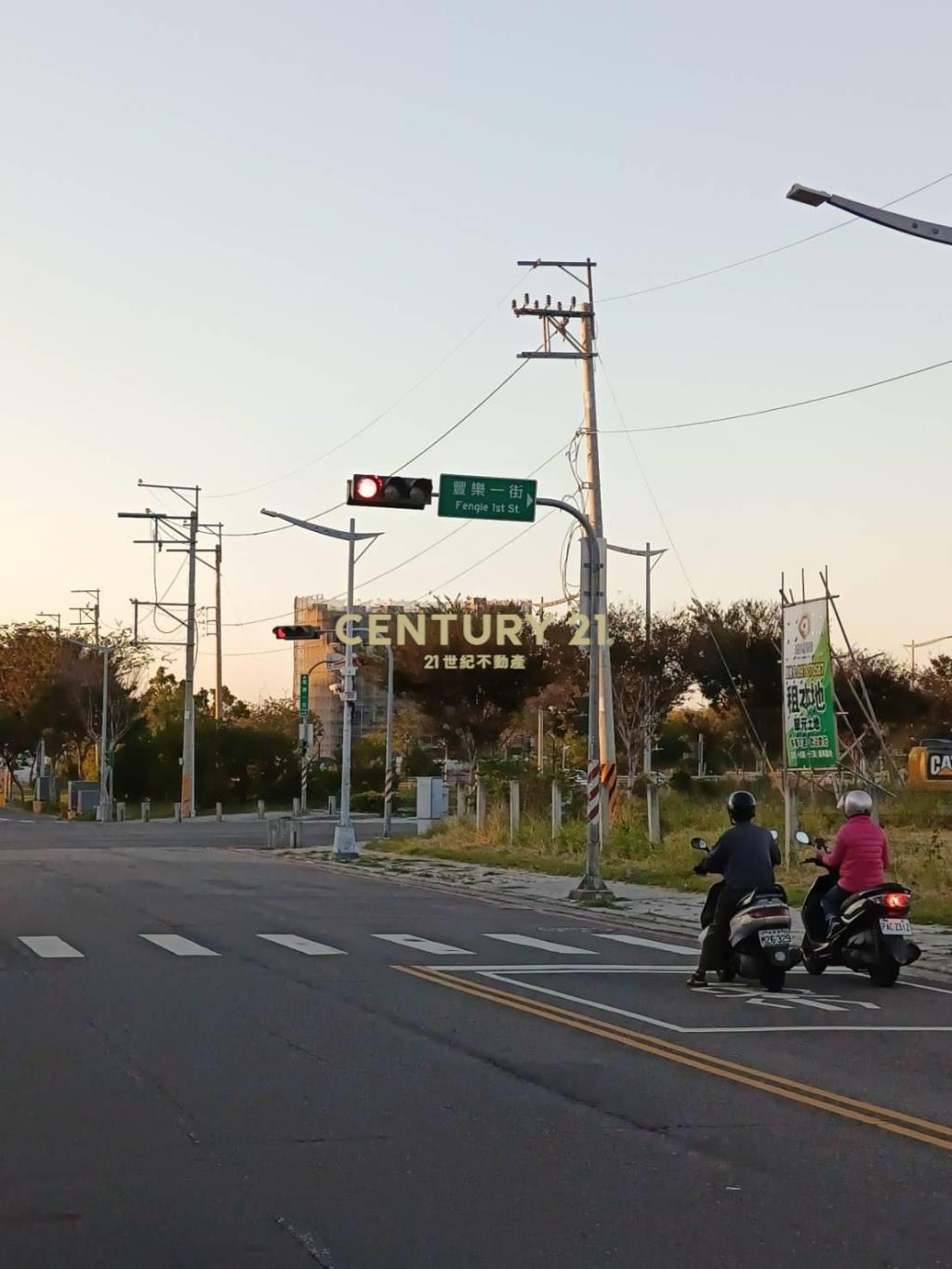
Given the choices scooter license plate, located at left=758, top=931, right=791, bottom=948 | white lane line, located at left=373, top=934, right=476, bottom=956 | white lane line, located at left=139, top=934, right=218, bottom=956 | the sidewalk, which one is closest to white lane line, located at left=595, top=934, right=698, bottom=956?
the sidewalk

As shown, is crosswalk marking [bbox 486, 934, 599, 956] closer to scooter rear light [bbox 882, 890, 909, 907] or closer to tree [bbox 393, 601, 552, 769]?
scooter rear light [bbox 882, 890, 909, 907]

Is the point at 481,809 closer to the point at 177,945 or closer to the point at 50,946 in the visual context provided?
the point at 177,945

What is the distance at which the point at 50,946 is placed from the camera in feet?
60.3

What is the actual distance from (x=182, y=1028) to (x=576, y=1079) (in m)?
3.27

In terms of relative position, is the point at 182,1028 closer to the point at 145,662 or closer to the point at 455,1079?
the point at 455,1079

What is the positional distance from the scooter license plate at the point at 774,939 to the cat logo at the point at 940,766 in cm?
1168

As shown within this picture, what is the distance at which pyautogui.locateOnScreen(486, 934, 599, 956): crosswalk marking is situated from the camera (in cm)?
1906

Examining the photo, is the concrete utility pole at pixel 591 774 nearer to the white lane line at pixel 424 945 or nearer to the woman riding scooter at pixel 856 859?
the white lane line at pixel 424 945

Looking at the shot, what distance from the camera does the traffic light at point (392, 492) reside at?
80.9ft

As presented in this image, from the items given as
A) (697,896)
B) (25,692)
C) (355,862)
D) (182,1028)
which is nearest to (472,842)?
(355,862)

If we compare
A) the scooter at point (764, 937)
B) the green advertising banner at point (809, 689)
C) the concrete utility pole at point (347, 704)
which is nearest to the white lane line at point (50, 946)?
the scooter at point (764, 937)

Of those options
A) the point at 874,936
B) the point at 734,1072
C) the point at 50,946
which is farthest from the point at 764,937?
the point at 50,946

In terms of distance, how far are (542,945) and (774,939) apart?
5193 mm

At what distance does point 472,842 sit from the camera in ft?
136
